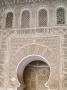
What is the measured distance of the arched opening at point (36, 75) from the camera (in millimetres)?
7654

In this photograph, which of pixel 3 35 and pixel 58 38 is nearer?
pixel 58 38

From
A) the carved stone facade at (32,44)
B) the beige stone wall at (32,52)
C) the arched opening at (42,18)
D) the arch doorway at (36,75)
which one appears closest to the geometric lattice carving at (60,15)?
the carved stone facade at (32,44)

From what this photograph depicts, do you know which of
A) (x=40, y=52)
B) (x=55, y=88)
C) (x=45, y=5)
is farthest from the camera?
(x=45, y=5)

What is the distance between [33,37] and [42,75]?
1671 millimetres

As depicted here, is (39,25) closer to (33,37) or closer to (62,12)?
(33,37)

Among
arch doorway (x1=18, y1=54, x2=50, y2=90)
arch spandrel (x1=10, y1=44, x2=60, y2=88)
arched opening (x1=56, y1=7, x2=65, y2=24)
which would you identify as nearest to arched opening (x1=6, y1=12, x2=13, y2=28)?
arch spandrel (x1=10, y1=44, x2=60, y2=88)

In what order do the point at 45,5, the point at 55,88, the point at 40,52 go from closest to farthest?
1. the point at 55,88
2. the point at 40,52
3. the point at 45,5

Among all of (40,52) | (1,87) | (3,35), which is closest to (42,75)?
(40,52)

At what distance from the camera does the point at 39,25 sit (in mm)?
7254

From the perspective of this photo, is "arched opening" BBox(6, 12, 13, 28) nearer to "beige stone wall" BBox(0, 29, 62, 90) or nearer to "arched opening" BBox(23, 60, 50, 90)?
"beige stone wall" BBox(0, 29, 62, 90)

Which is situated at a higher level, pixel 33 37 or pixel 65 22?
pixel 65 22

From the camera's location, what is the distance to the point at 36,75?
25.5 ft

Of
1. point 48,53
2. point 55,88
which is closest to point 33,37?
point 48,53

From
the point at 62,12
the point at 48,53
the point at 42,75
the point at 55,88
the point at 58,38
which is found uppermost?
the point at 62,12
